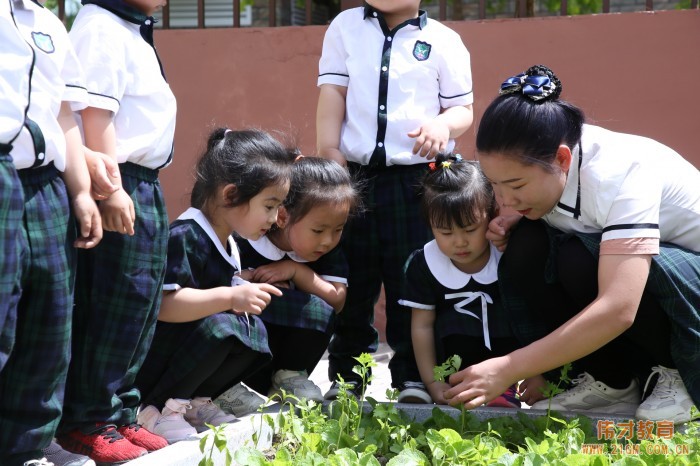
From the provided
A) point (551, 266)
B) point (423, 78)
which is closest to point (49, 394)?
point (551, 266)

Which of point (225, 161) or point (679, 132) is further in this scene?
point (679, 132)

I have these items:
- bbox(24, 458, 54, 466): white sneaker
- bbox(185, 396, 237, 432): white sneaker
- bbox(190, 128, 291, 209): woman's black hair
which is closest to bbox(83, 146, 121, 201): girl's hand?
bbox(190, 128, 291, 209): woman's black hair

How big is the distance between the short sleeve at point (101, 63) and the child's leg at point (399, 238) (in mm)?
1113

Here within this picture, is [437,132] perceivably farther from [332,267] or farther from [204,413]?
[204,413]

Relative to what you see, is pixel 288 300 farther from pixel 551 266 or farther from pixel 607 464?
pixel 607 464

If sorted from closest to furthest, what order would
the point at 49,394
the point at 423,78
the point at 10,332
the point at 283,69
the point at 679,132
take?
1. the point at 10,332
2. the point at 49,394
3. the point at 423,78
4. the point at 679,132
5. the point at 283,69

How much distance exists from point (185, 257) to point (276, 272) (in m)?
0.41

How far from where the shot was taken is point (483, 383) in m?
2.43

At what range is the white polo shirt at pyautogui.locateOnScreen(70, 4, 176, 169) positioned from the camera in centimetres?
239

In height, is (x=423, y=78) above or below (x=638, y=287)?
above

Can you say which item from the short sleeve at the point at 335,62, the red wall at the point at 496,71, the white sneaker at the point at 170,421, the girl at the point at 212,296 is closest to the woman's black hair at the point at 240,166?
the girl at the point at 212,296

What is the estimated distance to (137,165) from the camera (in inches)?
99.7

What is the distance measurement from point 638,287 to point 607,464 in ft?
1.71

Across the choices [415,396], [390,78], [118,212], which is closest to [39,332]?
[118,212]
